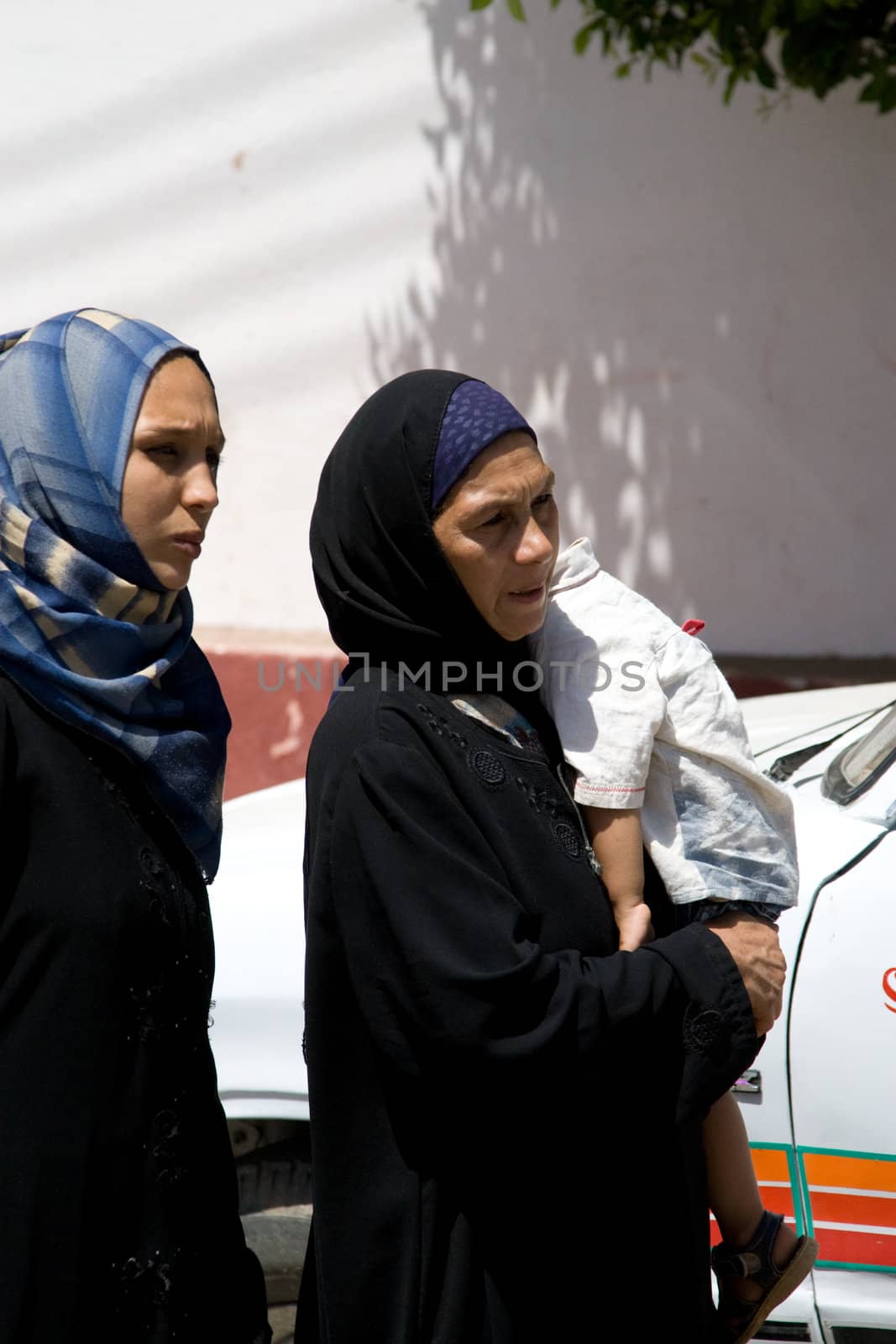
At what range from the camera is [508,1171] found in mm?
1721

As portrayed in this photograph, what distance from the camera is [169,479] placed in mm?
1864

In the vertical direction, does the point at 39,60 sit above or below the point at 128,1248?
above

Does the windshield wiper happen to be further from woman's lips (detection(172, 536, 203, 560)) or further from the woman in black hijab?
woman's lips (detection(172, 536, 203, 560))

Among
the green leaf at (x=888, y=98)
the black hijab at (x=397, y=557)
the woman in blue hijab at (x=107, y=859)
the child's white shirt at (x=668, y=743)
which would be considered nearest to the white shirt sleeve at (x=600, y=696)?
the child's white shirt at (x=668, y=743)

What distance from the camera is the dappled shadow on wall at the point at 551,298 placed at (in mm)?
6090

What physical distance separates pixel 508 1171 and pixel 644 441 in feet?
16.3

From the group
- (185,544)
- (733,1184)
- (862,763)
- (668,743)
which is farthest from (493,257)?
(733,1184)

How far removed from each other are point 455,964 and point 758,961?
460 mm

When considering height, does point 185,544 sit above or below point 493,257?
above

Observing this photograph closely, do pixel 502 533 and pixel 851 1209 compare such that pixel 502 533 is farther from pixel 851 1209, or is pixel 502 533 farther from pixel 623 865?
pixel 851 1209

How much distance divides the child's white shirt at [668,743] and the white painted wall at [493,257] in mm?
4217

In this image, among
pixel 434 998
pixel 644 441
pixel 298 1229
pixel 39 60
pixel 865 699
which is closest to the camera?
pixel 434 998

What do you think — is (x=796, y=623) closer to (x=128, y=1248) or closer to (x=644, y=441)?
(x=644, y=441)

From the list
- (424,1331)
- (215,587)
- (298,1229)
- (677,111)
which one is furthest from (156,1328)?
(677,111)
